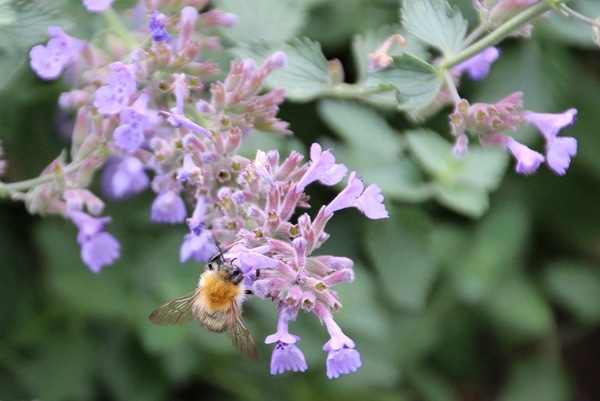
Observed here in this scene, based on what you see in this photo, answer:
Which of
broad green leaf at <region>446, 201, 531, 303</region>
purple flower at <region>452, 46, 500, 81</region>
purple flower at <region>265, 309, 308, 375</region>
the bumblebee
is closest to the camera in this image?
purple flower at <region>265, 309, 308, 375</region>

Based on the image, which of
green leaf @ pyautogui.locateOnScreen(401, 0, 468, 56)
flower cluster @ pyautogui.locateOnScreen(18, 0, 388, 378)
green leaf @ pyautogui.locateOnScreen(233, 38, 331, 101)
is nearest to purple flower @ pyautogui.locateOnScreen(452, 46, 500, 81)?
green leaf @ pyautogui.locateOnScreen(401, 0, 468, 56)

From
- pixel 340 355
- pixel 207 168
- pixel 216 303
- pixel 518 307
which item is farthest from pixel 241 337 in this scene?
pixel 518 307

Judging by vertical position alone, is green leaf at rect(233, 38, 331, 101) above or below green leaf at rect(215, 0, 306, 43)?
above

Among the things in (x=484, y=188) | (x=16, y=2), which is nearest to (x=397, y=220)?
(x=484, y=188)

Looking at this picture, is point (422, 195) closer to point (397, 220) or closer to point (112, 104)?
point (397, 220)

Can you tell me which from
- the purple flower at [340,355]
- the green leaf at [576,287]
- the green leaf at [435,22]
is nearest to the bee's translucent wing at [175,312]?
Result: the purple flower at [340,355]

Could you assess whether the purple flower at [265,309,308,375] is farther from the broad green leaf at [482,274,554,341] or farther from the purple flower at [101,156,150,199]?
the broad green leaf at [482,274,554,341]

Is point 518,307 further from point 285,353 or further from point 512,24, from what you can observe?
point 285,353
